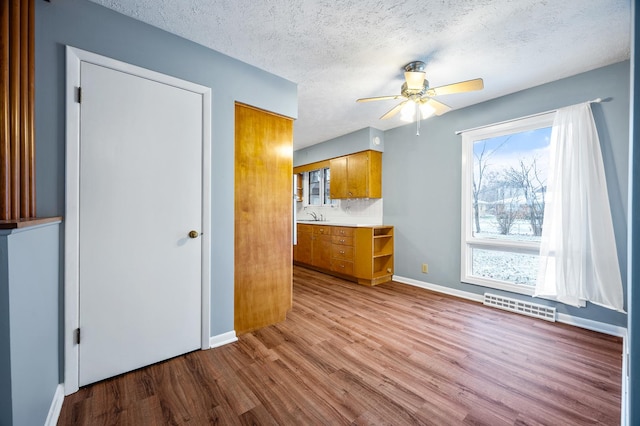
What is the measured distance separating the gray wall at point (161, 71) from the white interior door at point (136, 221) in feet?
0.40

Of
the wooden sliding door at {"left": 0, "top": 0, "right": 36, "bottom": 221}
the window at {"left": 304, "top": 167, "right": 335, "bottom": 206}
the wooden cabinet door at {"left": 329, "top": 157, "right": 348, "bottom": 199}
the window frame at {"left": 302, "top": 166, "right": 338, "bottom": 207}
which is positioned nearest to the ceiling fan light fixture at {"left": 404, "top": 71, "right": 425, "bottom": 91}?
the wooden sliding door at {"left": 0, "top": 0, "right": 36, "bottom": 221}

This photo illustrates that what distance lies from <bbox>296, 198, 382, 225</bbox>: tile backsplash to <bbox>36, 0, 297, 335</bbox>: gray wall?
2535 mm

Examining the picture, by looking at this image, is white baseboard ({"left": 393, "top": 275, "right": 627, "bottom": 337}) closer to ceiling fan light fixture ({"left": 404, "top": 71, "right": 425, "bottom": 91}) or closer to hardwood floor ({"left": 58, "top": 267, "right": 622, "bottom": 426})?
hardwood floor ({"left": 58, "top": 267, "right": 622, "bottom": 426})

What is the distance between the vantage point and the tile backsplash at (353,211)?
15.4ft

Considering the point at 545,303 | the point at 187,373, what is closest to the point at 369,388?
the point at 187,373

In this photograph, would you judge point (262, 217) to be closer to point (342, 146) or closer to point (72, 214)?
point (72, 214)

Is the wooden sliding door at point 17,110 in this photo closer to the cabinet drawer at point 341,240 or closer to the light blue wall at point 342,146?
the cabinet drawer at point 341,240

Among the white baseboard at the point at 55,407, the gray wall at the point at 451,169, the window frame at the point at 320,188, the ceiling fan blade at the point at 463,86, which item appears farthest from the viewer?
the window frame at the point at 320,188

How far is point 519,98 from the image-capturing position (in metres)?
2.96

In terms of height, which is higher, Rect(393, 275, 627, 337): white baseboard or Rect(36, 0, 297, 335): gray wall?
Rect(36, 0, 297, 335): gray wall

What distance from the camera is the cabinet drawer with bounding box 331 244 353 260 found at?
4.26 metres

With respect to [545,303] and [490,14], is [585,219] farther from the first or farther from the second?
[490,14]

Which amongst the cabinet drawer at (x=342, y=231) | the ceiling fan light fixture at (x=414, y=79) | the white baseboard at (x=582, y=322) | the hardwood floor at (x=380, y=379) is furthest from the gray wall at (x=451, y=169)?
the ceiling fan light fixture at (x=414, y=79)

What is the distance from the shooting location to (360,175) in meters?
4.50
